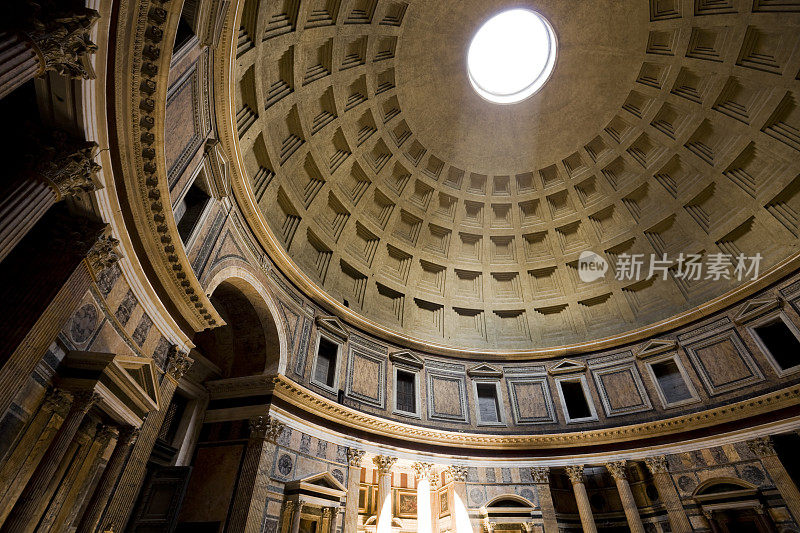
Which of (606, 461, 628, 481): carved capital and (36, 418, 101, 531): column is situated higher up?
(606, 461, 628, 481): carved capital

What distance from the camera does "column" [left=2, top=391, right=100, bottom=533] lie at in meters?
5.32

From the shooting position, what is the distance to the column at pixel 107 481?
6648 millimetres

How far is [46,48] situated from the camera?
4.41m

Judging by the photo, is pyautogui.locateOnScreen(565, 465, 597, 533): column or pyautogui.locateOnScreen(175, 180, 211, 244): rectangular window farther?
pyautogui.locateOnScreen(565, 465, 597, 533): column

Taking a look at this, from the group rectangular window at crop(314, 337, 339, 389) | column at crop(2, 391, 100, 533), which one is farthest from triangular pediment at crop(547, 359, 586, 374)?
column at crop(2, 391, 100, 533)

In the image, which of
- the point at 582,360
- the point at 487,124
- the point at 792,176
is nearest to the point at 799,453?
the point at 582,360

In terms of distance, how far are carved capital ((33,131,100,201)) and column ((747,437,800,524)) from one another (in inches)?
786

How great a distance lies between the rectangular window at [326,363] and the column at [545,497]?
9030 mm

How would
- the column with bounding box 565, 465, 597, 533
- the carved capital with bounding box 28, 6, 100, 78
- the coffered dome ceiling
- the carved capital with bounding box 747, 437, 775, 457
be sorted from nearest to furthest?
the carved capital with bounding box 28, 6, 100, 78, the carved capital with bounding box 747, 437, 775, 457, the column with bounding box 565, 465, 597, 533, the coffered dome ceiling

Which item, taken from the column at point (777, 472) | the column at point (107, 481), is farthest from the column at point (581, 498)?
the column at point (107, 481)

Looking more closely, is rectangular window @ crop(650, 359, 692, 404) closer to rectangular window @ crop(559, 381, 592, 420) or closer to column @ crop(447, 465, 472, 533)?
rectangular window @ crop(559, 381, 592, 420)

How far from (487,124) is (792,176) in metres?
12.7

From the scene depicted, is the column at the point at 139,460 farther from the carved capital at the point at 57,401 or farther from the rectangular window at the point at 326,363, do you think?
the rectangular window at the point at 326,363

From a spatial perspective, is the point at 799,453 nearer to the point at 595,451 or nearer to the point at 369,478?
the point at 595,451
